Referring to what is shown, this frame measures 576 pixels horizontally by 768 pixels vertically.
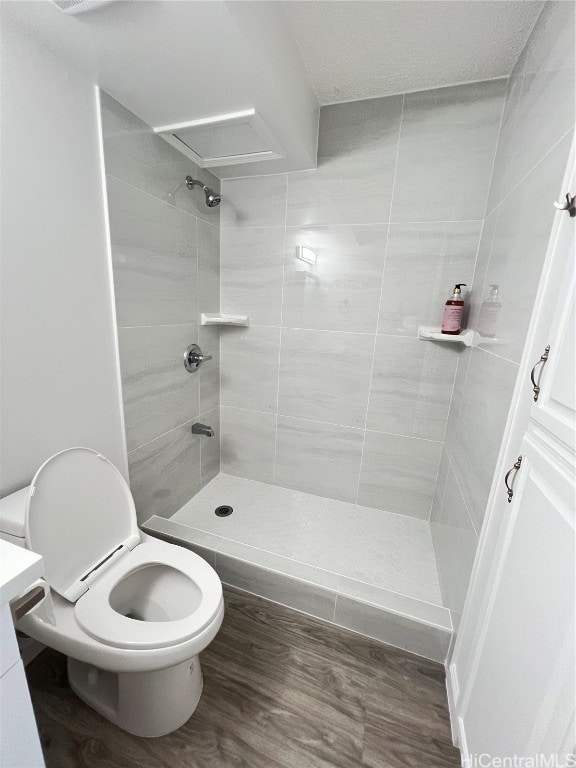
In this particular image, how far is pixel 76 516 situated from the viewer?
3.33 feet

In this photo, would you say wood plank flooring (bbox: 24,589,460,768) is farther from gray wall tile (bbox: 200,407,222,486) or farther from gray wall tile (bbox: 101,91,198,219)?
gray wall tile (bbox: 101,91,198,219)

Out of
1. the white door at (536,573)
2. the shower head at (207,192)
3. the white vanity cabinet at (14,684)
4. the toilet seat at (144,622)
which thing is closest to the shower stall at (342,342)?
the shower head at (207,192)

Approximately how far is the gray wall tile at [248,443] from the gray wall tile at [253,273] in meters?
0.62

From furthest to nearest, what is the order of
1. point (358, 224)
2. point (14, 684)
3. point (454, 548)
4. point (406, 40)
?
point (358, 224), point (454, 548), point (406, 40), point (14, 684)

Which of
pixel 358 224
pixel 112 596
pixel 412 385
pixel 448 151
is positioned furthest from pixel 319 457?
pixel 448 151

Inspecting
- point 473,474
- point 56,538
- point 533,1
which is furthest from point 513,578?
point 533,1

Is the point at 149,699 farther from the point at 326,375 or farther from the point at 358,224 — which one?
the point at 358,224

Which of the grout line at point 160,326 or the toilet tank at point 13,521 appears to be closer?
the toilet tank at point 13,521

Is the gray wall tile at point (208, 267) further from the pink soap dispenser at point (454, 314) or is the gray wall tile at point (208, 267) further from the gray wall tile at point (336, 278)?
the pink soap dispenser at point (454, 314)

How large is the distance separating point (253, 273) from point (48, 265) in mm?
1026

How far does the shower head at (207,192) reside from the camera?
4.79ft

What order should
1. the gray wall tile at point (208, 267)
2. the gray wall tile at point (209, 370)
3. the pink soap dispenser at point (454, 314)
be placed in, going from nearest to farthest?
1. the pink soap dispenser at point (454, 314)
2. the gray wall tile at point (208, 267)
3. the gray wall tile at point (209, 370)

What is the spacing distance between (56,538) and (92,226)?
1.04m

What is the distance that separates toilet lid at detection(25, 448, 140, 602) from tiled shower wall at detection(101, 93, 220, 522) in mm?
248
